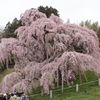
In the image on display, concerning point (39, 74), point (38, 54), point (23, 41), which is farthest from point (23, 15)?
point (39, 74)

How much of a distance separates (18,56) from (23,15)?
3.17 metres

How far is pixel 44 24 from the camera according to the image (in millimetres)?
6418

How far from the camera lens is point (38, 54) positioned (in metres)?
7.46

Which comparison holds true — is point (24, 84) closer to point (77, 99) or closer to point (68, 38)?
point (77, 99)

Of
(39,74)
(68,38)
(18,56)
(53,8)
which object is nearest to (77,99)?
(39,74)

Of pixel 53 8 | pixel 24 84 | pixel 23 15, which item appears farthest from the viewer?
pixel 53 8

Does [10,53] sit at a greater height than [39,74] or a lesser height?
greater

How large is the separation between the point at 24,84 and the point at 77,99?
2638 millimetres

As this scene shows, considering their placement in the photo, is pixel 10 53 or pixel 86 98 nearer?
pixel 86 98

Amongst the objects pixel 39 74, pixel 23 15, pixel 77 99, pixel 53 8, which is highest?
pixel 53 8

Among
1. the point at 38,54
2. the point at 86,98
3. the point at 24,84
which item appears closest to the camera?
the point at 86,98

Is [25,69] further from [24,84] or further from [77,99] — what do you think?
[77,99]

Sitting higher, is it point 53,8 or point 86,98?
point 53,8

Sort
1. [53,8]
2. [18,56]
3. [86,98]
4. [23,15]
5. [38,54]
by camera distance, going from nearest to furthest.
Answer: [86,98]
[18,56]
[38,54]
[23,15]
[53,8]
